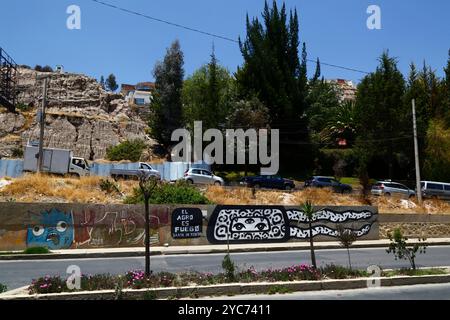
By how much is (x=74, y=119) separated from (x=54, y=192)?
43.2 m

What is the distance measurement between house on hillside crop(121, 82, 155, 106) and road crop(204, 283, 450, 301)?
109m

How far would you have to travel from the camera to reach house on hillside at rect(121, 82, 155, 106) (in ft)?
404

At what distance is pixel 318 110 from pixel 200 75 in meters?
24.1

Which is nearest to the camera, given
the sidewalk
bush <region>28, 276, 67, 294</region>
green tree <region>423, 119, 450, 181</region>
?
bush <region>28, 276, 67, 294</region>

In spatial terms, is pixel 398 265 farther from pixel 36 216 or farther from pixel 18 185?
pixel 18 185

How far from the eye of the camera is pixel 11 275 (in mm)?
13695

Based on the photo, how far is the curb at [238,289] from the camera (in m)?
9.36

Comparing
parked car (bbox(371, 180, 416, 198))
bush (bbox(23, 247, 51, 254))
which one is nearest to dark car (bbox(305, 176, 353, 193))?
parked car (bbox(371, 180, 416, 198))

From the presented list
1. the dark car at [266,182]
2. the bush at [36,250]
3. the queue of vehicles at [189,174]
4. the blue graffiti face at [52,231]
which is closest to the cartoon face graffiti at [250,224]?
the blue graffiti face at [52,231]

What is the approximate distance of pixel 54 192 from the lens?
28.6 m

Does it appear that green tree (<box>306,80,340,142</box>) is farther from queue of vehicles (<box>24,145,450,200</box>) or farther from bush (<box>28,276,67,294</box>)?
bush (<box>28,276,67,294</box>)

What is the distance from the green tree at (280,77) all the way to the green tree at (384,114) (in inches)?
284

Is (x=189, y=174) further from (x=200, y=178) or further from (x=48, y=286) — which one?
(x=48, y=286)
